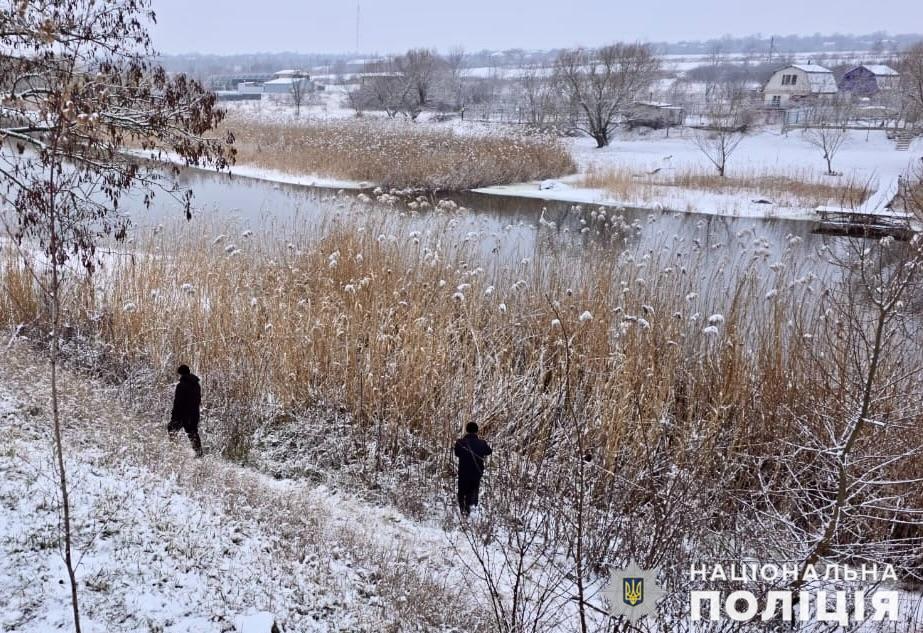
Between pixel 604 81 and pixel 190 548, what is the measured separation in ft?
107

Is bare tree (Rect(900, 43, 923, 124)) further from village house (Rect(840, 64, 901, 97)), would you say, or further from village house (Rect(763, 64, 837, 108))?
village house (Rect(840, 64, 901, 97))

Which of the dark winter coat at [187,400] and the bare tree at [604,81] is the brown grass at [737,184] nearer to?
the bare tree at [604,81]

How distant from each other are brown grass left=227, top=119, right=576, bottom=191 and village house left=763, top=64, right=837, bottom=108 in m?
28.4

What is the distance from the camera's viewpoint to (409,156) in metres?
21.5

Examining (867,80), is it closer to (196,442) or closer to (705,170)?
(705,170)

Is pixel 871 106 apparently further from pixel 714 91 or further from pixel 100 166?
pixel 100 166

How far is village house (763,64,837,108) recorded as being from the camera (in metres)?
44.9

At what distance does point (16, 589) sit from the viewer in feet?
10.00

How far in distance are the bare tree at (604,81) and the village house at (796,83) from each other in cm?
1494

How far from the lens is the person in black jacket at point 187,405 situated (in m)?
4.77

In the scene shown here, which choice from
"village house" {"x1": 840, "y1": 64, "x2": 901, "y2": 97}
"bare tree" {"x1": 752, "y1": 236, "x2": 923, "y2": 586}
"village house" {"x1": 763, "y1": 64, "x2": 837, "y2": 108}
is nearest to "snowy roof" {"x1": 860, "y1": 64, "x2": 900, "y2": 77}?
"village house" {"x1": 840, "y1": 64, "x2": 901, "y2": 97}

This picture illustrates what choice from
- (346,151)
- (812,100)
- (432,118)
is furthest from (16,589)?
(812,100)

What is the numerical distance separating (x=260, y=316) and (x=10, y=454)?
3.15 m

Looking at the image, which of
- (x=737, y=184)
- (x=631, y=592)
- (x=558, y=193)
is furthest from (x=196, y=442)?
(x=737, y=184)
